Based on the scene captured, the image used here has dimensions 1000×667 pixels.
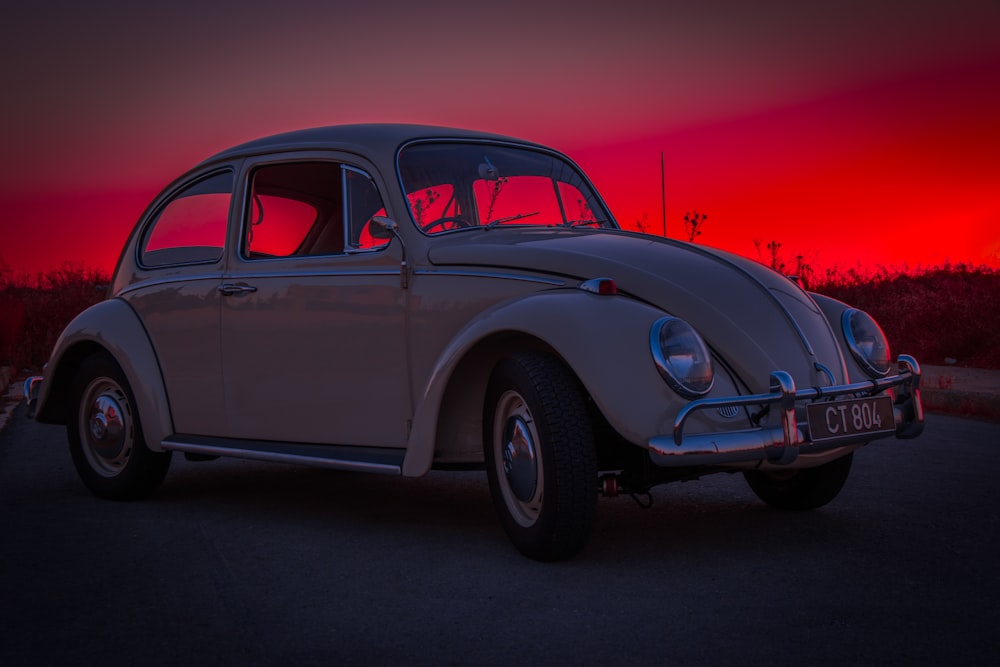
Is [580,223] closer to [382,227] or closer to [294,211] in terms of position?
[382,227]

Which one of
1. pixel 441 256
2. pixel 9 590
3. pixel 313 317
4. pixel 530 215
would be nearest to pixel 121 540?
Result: pixel 9 590

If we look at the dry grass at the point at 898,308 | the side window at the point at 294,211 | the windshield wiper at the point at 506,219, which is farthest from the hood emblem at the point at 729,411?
the dry grass at the point at 898,308

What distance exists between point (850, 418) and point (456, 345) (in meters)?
1.58

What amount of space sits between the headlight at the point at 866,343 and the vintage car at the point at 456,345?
0.04 feet

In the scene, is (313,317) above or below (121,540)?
above

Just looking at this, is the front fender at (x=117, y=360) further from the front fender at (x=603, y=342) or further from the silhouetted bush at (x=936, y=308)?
the silhouetted bush at (x=936, y=308)

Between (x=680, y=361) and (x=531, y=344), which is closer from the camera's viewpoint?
(x=680, y=361)

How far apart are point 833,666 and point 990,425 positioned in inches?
255

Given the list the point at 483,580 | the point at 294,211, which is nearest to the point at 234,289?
the point at 294,211

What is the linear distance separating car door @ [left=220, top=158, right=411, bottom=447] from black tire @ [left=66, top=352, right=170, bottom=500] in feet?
2.48

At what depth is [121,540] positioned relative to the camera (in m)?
4.82

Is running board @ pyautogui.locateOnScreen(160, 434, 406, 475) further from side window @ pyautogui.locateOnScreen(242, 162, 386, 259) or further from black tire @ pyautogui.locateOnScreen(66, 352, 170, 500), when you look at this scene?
side window @ pyautogui.locateOnScreen(242, 162, 386, 259)

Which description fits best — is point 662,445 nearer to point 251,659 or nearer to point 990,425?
point 251,659

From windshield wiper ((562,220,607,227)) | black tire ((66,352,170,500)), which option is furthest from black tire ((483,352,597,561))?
black tire ((66,352,170,500))
